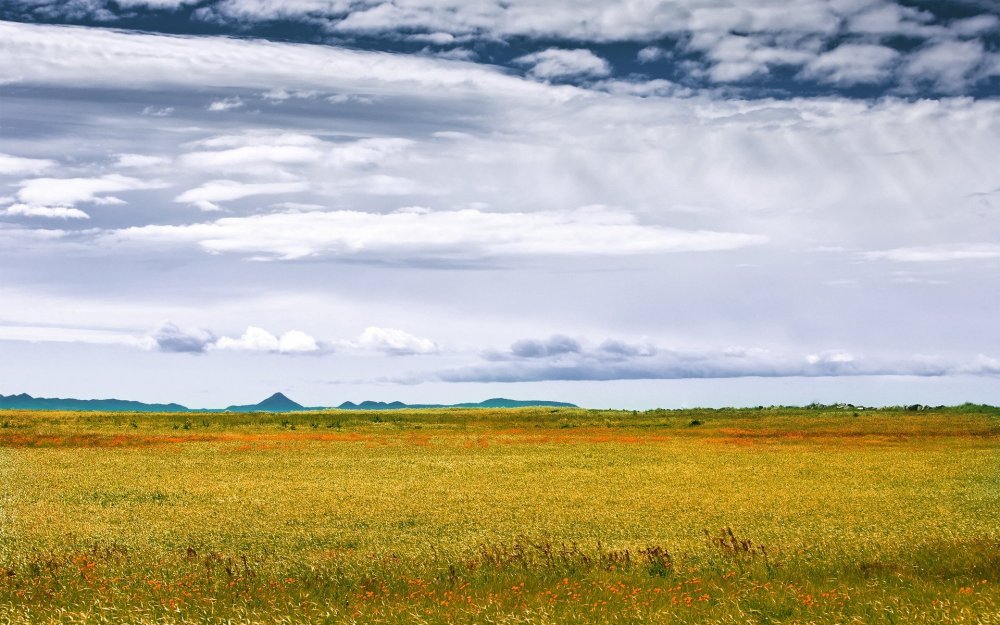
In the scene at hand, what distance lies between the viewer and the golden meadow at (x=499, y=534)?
9680 millimetres

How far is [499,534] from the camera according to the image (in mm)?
19594

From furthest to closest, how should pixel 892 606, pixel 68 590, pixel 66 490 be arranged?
1. pixel 66 490
2. pixel 68 590
3. pixel 892 606

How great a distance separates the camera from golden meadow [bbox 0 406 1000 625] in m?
9.68

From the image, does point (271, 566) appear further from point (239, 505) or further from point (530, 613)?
point (239, 505)

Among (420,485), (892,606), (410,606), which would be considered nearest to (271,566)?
(410,606)

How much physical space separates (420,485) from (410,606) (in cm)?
2277

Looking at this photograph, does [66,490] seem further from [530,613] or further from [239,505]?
[530,613]

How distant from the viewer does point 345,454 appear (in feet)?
161

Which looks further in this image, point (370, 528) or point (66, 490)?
point (66, 490)

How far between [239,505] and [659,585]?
18540mm

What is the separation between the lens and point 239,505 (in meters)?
26.1

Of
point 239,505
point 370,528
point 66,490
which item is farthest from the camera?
point 66,490

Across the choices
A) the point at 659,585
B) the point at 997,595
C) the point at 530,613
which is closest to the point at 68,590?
the point at 530,613

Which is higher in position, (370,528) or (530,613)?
(530,613)
